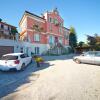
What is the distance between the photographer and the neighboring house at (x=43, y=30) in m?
35.0

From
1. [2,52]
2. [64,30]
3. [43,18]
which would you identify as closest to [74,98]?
[2,52]

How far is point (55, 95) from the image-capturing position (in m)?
6.65

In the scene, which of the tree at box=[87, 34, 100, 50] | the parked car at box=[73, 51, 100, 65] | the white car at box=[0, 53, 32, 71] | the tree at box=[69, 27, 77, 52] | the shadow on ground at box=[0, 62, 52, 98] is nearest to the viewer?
the shadow on ground at box=[0, 62, 52, 98]

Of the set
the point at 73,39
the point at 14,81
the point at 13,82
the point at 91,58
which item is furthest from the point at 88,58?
the point at 73,39

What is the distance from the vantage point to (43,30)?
38656 millimetres

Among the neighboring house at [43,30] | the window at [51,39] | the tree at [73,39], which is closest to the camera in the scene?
the neighboring house at [43,30]

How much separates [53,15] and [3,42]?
22.9 m

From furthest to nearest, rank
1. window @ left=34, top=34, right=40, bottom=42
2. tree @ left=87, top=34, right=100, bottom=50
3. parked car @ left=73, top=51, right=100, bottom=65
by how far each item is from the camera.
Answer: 1. tree @ left=87, top=34, right=100, bottom=50
2. window @ left=34, top=34, right=40, bottom=42
3. parked car @ left=73, top=51, right=100, bottom=65

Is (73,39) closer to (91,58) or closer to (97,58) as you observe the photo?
(91,58)

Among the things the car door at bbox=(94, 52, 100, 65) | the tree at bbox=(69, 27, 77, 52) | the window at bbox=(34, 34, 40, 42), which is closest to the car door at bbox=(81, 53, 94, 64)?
the car door at bbox=(94, 52, 100, 65)

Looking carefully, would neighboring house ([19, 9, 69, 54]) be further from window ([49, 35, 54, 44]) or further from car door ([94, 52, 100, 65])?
car door ([94, 52, 100, 65])

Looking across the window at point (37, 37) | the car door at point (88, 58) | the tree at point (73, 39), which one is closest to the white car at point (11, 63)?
the car door at point (88, 58)

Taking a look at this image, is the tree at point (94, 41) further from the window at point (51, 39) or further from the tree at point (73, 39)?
the window at point (51, 39)

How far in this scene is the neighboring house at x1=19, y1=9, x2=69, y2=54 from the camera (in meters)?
35.0
